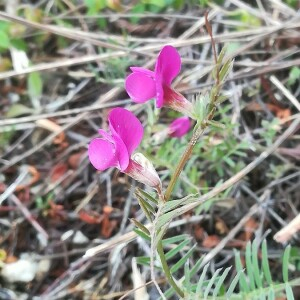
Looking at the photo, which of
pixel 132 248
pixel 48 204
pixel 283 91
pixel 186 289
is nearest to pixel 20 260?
pixel 48 204

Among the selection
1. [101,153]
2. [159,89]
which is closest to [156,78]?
[159,89]

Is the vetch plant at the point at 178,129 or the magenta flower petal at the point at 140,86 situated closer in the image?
the magenta flower petal at the point at 140,86

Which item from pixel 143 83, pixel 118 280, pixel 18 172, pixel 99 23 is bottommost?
pixel 118 280

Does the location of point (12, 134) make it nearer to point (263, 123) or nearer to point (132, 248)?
point (132, 248)

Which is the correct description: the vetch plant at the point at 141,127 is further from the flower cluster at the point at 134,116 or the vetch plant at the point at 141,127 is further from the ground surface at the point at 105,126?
the ground surface at the point at 105,126

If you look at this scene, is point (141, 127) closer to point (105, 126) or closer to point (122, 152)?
point (122, 152)

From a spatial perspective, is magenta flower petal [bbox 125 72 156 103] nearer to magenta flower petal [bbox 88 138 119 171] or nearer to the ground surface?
magenta flower petal [bbox 88 138 119 171]

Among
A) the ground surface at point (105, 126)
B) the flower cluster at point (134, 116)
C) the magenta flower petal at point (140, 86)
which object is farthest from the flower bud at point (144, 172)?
the ground surface at point (105, 126)

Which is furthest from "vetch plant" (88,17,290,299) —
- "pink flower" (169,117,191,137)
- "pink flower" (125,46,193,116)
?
"pink flower" (169,117,191,137)

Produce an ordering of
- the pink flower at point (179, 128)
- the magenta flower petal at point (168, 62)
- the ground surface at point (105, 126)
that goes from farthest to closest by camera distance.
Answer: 1. the ground surface at point (105, 126)
2. the pink flower at point (179, 128)
3. the magenta flower petal at point (168, 62)
